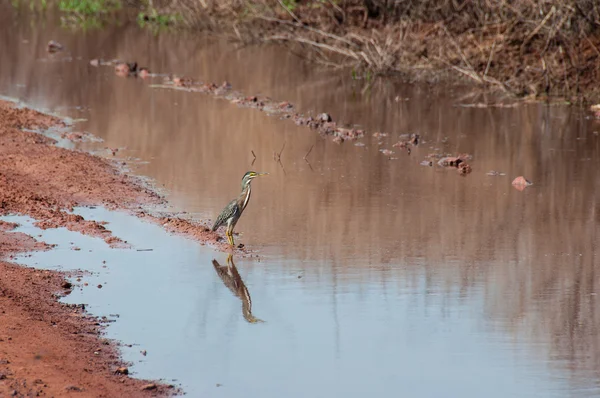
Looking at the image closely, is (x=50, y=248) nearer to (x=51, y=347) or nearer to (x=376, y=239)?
(x=51, y=347)

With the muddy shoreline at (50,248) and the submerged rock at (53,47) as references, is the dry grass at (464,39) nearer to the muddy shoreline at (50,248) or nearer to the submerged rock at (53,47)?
the submerged rock at (53,47)

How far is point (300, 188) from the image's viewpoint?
11711mm

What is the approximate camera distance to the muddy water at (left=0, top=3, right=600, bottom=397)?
6633mm

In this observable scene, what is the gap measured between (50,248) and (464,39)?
12500 mm

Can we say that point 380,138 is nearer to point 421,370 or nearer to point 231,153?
point 231,153

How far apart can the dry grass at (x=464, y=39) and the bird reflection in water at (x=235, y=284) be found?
935cm

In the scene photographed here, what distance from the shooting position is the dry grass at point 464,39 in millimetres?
17578

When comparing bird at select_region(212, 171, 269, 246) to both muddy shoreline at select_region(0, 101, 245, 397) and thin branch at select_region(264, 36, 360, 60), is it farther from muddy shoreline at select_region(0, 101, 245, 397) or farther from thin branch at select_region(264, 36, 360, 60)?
thin branch at select_region(264, 36, 360, 60)

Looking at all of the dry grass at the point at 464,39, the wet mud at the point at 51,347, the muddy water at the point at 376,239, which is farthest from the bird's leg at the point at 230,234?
the dry grass at the point at 464,39

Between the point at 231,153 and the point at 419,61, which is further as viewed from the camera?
the point at 419,61

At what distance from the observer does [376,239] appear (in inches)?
381

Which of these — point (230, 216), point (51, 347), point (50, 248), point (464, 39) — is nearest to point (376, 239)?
point (230, 216)

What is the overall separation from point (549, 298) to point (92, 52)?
17099mm

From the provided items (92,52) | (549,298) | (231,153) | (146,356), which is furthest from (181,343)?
(92,52)
